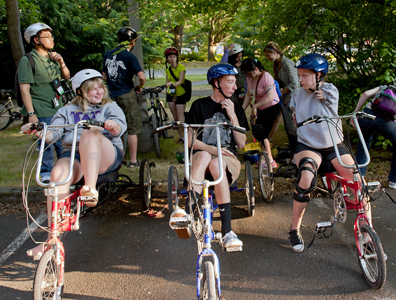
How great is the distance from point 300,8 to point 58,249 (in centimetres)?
521

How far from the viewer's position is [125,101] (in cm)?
543

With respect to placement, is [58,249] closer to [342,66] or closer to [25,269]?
[25,269]

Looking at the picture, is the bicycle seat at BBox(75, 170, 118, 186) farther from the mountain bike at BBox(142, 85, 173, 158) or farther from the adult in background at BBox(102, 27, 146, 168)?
the mountain bike at BBox(142, 85, 173, 158)

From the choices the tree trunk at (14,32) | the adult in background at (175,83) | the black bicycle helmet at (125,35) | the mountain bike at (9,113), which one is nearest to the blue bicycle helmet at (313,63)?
the black bicycle helmet at (125,35)

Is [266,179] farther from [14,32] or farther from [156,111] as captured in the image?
[14,32]

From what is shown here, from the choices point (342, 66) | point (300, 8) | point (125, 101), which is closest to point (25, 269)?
point (125, 101)

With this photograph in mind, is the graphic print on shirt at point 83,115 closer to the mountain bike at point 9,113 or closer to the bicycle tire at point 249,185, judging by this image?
the bicycle tire at point 249,185

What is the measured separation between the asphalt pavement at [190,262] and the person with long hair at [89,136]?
631 millimetres

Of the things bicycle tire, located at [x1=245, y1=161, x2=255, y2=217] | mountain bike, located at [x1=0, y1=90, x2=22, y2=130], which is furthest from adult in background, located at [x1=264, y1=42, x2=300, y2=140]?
mountain bike, located at [x1=0, y1=90, x2=22, y2=130]

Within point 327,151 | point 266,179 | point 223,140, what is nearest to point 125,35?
point 223,140

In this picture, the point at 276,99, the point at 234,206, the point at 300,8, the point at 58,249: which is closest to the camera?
the point at 58,249

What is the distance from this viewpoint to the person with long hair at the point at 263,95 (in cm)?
496

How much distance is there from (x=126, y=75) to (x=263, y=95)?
2.13m

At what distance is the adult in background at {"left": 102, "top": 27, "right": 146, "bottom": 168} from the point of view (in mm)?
5125
